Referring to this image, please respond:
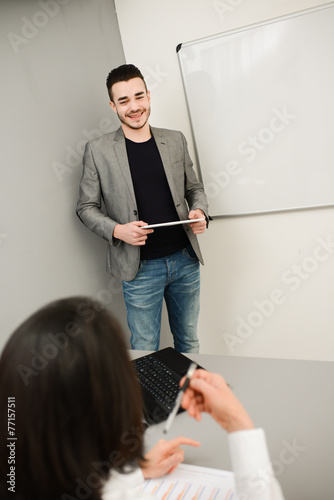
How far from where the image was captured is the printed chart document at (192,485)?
0.83 metres

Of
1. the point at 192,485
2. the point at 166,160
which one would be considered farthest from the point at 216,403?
the point at 166,160

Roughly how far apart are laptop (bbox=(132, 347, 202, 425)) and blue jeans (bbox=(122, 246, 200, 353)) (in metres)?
0.85

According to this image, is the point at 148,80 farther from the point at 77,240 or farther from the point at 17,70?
the point at 77,240

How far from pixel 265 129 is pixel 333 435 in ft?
6.15

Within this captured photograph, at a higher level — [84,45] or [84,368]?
[84,45]

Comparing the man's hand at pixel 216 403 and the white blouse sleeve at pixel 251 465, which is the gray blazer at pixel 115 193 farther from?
the white blouse sleeve at pixel 251 465

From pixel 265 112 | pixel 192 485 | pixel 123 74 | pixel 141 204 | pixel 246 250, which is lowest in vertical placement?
pixel 192 485

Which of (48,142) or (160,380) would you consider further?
(48,142)

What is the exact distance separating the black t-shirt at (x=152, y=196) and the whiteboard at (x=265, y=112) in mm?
514

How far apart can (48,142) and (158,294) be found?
96cm

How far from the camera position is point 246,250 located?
8.77 feet

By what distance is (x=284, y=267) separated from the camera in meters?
2.60

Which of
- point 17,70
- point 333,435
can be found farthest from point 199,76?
point 333,435

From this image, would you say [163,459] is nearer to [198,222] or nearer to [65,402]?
[65,402]
